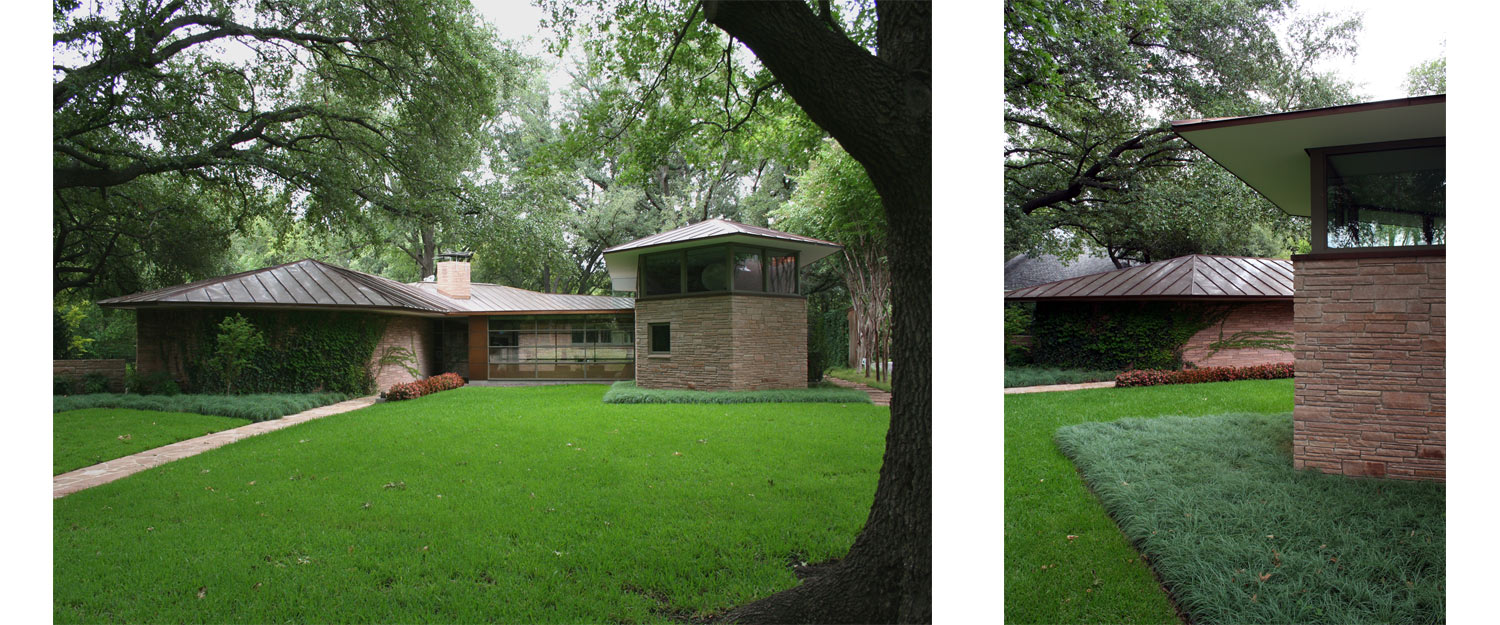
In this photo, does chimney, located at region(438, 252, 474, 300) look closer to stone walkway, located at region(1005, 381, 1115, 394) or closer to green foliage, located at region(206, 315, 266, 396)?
green foliage, located at region(206, 315, 266, 396)

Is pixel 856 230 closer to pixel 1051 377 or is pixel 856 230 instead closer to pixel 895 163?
pixel 1051 377

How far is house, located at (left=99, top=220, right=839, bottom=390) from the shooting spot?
4.48 meters

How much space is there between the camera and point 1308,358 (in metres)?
3.48

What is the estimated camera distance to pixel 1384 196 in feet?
11.2

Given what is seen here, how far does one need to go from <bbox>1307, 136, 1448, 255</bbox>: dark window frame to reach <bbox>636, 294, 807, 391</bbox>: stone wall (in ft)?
14.2

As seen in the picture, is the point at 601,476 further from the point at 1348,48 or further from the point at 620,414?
the point at 1348,48

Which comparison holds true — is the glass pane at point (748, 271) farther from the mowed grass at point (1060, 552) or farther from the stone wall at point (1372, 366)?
the stone wall at point (1372, 366)

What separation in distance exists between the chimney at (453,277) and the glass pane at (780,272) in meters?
4.41

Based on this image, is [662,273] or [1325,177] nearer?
[1325,177]

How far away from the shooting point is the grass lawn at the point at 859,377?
672cm

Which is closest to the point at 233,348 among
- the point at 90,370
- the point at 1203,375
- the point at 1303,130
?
the point at 90,370

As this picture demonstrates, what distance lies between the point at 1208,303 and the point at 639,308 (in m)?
8.77

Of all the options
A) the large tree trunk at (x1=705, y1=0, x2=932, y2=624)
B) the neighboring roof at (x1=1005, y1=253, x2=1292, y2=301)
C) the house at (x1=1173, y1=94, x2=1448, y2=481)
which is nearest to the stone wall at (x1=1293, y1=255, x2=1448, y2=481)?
the house at (x1=1173, y1=94, x2=1448, y2=481)
